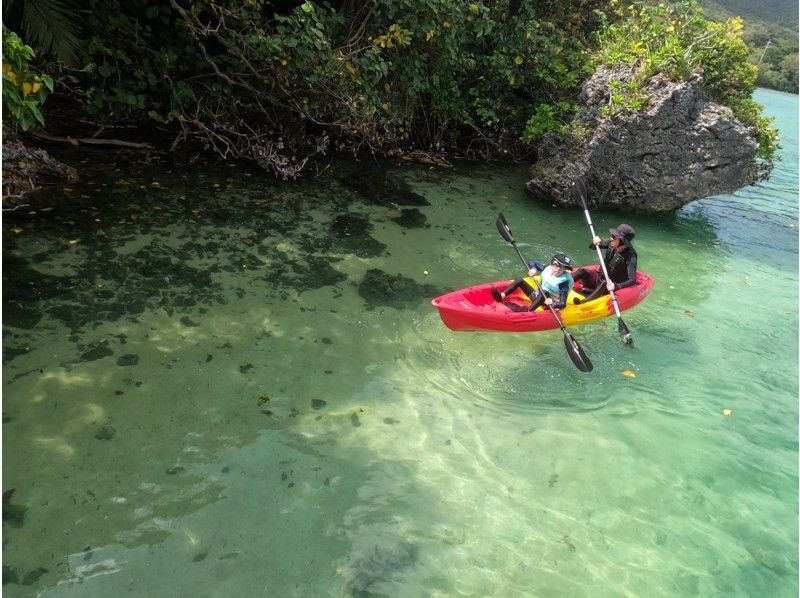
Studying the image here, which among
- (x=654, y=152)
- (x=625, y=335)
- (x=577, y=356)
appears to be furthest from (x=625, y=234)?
(x=654, y=152)

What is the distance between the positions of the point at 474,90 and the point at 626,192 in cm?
435

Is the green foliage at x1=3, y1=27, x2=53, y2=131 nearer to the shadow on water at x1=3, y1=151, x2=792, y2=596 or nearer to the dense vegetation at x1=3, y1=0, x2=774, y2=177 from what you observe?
the dense vegetation at x1=3, y1=0, x2=774, y2=177

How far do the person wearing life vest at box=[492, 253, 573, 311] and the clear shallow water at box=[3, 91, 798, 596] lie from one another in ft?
1.97

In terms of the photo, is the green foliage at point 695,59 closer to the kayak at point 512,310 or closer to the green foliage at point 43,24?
the kayak at point 512,310

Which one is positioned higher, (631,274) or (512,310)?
(631,274)

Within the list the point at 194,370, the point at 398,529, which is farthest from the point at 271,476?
the point at 194,370

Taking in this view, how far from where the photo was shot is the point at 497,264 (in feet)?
30.2

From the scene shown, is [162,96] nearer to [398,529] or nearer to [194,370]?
[194,370]

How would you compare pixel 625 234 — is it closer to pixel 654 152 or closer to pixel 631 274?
pixel 631 274

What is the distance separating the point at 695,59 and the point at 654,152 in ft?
6.45

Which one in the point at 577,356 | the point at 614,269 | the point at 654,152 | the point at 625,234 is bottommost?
the point at 577,356

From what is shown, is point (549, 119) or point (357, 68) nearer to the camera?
point (357, 68)

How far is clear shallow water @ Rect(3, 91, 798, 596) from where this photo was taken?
4285 mm

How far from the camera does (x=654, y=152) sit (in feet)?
37.2
